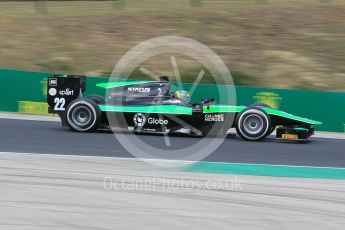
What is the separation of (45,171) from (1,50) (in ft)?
47.0

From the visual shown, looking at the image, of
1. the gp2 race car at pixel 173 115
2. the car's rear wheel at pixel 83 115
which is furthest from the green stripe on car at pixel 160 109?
the car's rear wheel at pixel 83 115

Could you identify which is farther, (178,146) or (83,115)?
(83,115)

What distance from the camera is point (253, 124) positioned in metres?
12.0

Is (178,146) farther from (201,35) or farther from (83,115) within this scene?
(201,35)

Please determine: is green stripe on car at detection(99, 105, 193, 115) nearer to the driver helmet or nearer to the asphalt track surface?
the driver helmet

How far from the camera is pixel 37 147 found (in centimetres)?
1060

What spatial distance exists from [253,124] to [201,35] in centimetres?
1139

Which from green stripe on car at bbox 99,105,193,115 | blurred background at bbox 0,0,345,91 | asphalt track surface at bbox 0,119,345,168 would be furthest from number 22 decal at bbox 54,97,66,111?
blurred background at bbox 0,0,345,91

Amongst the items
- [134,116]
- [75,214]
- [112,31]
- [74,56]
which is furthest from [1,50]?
[75,214]

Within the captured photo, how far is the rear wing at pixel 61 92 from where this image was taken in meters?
12.6

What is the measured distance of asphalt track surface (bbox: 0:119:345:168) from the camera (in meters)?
10.2

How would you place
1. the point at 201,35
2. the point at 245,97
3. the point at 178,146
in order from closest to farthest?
1. the point at 178,146
2. the point at 245,97
3. the point at 201,35

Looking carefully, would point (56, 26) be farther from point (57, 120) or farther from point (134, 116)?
point (134, 116)

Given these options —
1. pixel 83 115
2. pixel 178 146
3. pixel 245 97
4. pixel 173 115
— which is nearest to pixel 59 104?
pixel 83 115
